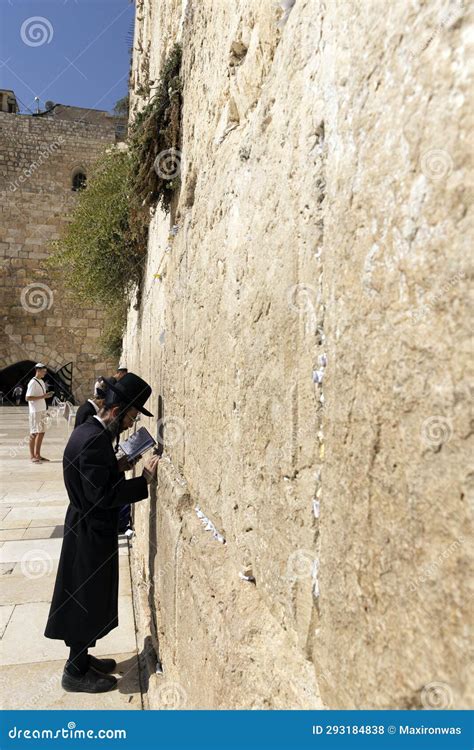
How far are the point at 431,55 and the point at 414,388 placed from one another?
1.34ft

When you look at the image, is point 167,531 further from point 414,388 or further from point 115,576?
point 414,388

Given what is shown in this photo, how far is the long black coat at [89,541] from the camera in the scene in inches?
109

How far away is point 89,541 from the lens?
2.85 m

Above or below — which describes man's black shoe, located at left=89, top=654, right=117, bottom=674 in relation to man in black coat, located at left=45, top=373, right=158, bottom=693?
below

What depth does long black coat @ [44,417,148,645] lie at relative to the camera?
276 cm

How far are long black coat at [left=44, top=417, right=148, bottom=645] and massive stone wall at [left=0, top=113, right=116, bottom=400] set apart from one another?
51.9ft

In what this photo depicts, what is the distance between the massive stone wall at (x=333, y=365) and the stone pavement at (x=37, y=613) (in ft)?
4.04

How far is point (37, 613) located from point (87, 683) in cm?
108

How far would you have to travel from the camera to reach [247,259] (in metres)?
1.46

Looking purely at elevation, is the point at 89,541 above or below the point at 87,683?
above

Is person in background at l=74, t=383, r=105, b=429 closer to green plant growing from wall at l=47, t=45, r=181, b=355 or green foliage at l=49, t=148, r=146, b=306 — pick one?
green plant growing from wall at l=47, t=45, r=181, b=355
